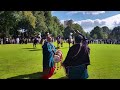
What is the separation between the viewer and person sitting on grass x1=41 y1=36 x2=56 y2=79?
12.5 m

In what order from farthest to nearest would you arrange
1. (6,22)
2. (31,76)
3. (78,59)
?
1. (6,22)
2. (78,59)
3. (31,76)

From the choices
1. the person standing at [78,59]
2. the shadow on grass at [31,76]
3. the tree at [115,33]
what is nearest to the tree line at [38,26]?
the tree at [115,33]

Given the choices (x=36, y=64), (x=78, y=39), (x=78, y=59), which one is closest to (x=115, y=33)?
(x=78, y=39)

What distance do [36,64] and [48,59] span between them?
1.05 feet

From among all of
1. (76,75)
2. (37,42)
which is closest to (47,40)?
(37,42)

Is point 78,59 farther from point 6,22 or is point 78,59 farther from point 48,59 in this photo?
point 6,22

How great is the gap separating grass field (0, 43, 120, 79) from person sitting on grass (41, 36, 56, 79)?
0.34 feet

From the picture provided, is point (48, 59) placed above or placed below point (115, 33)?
below

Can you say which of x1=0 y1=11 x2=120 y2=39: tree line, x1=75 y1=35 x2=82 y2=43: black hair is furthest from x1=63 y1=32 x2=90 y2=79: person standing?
x1=0 y1=11 x2=120 y2=39: tree line

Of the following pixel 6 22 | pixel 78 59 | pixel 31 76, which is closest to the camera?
pixel 31 76

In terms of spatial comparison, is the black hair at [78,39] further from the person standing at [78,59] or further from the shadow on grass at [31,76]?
the shadow on grass at [31,76]

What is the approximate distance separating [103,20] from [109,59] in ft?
3.21

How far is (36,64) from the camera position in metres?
12.5

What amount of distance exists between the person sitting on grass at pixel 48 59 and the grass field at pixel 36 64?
0.10 metres
